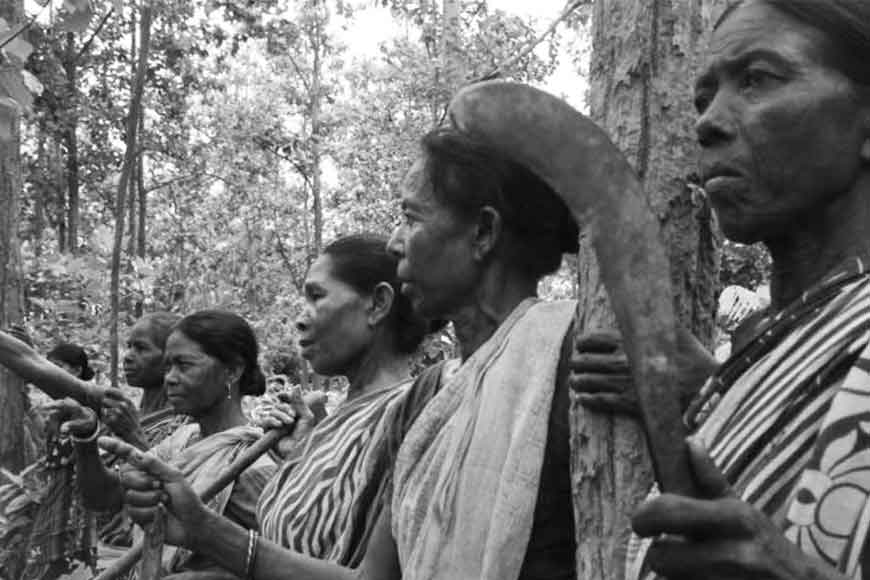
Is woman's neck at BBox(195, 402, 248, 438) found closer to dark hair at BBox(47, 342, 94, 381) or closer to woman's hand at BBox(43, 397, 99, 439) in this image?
woman's hand at BBox(43, 397, 99, 439)

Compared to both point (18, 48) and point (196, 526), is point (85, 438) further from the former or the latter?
point (196, 526)

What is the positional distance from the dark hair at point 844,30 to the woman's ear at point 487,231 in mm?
971

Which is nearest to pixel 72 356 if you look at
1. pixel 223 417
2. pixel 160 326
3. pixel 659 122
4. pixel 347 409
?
pixel 160 326

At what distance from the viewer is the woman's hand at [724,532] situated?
3.66 feet

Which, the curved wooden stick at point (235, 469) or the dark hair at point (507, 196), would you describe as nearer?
the dark hair at point (507, 196)

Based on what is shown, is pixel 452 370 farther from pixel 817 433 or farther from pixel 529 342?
pixel 817 433

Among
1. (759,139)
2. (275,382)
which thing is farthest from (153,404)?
(759,139)

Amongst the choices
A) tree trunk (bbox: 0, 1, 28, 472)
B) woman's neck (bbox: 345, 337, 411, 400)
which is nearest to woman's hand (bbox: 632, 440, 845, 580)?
woman's neck (bbox: 345, 337, 411, 400)

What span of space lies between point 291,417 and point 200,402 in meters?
0.96

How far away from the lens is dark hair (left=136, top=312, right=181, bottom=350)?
6.13 metres

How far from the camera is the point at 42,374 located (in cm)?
435

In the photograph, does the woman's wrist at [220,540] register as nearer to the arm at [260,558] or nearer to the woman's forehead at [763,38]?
the arm at [260,558]

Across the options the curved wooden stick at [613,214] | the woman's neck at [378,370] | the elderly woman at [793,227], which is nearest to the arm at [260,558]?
the woman's neck at [378,370]

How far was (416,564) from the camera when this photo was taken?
2.07 meters
